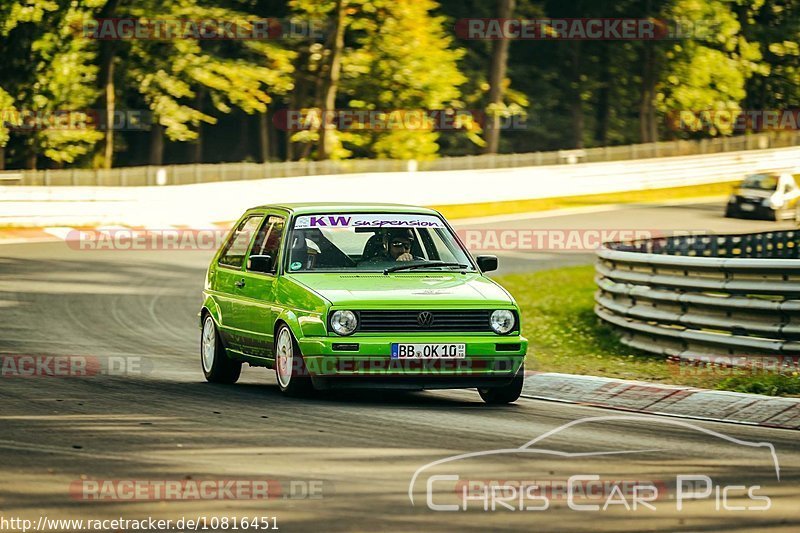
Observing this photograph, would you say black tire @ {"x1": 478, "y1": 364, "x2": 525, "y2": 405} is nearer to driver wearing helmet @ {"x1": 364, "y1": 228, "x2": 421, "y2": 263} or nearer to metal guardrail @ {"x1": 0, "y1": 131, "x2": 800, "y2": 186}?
driver wearing helmet @ {"x1": 364, "y1": 228, "x2": 421, "y2": 263}

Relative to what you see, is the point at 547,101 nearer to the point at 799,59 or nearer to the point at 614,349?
the point at 799,59

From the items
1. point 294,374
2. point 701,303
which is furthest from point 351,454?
point 701,303

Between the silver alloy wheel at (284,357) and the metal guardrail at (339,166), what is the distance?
20.1 m

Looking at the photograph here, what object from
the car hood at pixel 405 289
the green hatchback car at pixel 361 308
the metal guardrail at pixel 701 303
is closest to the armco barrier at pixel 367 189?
the metal guardrail at pixel 701 303

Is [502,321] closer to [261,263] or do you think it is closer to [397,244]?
[397,244]

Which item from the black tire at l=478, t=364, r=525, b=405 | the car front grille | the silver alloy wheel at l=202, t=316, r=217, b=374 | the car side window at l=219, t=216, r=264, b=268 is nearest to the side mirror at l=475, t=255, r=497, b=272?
the black tire at l=478, t=364, r=525, b=405

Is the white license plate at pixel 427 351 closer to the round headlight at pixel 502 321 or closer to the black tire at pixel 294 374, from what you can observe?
the round headlight at pixel 502 321

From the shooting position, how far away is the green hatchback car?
1021 centimetres

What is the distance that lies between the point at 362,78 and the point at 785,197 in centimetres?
1626

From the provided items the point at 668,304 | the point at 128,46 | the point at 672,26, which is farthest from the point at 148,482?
the point at 672,26

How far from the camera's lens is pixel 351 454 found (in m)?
7.91

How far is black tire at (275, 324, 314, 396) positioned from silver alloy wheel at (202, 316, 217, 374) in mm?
1530

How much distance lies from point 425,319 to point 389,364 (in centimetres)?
43

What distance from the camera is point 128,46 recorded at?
42.6 meters
